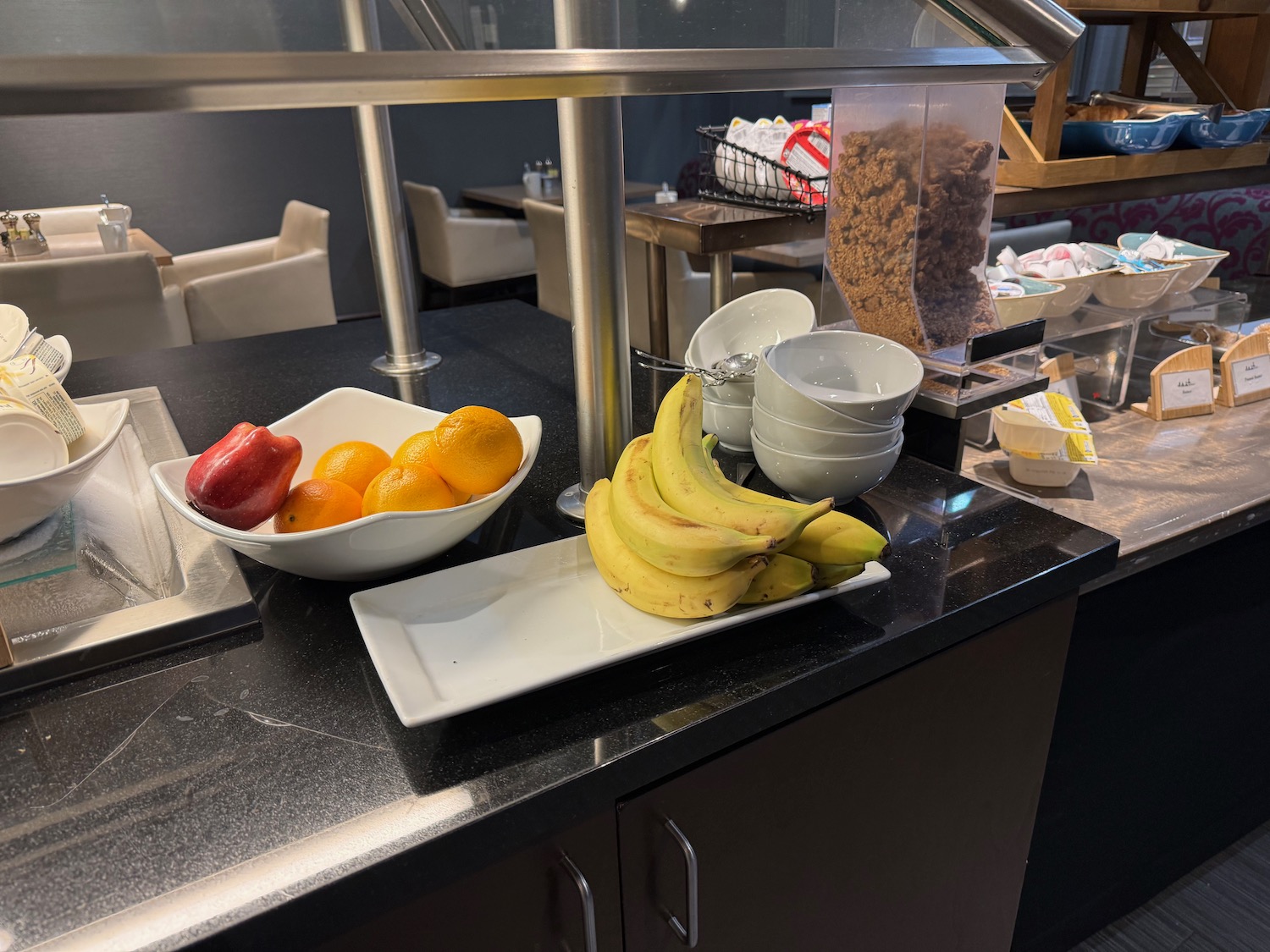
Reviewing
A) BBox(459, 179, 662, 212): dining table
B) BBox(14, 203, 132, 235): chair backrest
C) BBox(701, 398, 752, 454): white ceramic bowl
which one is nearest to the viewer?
BBox(701, 398, 752, 454): white ceramic bowl

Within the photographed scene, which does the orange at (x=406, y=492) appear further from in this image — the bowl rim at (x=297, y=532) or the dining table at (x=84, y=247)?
the dining table at (x=84, y=247)

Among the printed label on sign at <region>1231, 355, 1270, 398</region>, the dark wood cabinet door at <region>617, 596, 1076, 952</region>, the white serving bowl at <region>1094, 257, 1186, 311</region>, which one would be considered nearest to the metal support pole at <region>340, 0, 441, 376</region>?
the dark wood cabinet door at <region>617, 596, 1076, 952</region>

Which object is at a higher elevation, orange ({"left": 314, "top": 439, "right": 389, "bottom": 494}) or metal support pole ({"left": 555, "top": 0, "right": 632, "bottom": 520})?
metal support pole ({"left": 555, "top": 0, "right": 632, "bottom": 520})

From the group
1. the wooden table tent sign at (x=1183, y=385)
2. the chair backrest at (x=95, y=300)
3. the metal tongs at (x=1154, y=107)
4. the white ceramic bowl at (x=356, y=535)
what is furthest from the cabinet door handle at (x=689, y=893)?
the chair backrest at (x=95, y=300)

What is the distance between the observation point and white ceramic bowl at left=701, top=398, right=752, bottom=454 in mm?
785

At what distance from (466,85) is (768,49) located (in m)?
0.18

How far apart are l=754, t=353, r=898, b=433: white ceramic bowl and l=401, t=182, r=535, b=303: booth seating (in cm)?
347

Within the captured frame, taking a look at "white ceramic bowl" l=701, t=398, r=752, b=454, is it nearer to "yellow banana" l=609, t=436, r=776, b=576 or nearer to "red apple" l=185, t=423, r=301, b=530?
"yellow banana" l=609, t=436, r=776, b=576

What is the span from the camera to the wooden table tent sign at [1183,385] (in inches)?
49.3

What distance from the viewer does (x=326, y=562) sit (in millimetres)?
571

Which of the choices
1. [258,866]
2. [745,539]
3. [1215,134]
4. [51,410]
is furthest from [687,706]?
[1215,134]

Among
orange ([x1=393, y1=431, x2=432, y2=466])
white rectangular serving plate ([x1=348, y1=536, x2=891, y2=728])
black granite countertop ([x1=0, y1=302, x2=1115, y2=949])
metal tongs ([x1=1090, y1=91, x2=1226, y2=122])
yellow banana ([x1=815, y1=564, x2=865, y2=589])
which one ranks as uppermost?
metal tongs ([x1=1090, y1=91, x2=1226, y2=122])

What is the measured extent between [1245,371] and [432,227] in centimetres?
338

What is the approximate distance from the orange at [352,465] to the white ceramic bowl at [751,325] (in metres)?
0.33
